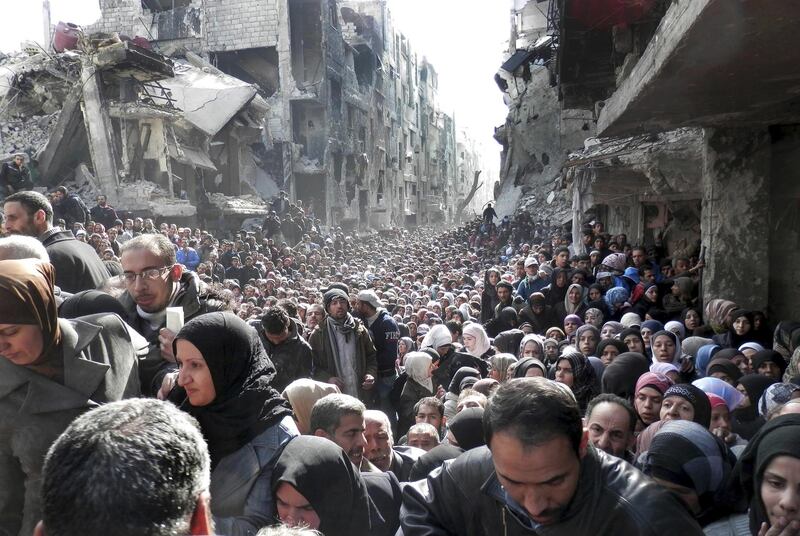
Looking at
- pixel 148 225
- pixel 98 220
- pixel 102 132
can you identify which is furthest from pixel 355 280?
pixel 102 132

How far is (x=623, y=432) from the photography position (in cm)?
285

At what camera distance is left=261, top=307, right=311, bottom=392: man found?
4.68m

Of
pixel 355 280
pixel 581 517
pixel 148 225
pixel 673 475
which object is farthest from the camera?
pixel 355 280

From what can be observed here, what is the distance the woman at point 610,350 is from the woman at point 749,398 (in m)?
1.04

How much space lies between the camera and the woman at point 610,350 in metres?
5.21

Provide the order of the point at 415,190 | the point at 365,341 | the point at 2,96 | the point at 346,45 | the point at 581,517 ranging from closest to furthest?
the point at 581,517, the point at 365,341, the point at 2,96, the point at 346,45, the point at 415,190

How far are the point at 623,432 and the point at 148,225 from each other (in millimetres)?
13919

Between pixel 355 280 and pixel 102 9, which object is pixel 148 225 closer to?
pixel 355 280

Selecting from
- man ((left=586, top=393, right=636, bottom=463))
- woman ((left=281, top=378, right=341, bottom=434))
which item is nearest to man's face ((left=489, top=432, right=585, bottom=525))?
man ((left=586, top=393, right=636, bottom=463))

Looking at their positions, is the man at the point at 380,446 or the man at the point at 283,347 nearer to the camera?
the man at the point at 380,446

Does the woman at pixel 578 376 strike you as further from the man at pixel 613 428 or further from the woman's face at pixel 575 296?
the woman's face at pixel 575 296

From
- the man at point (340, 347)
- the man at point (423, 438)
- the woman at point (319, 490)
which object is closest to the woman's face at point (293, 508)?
the woman at point (319, 490)

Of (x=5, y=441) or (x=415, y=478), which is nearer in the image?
(x=5, y=441)

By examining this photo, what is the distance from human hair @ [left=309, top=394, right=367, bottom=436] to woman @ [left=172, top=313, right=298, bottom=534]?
532 mm
